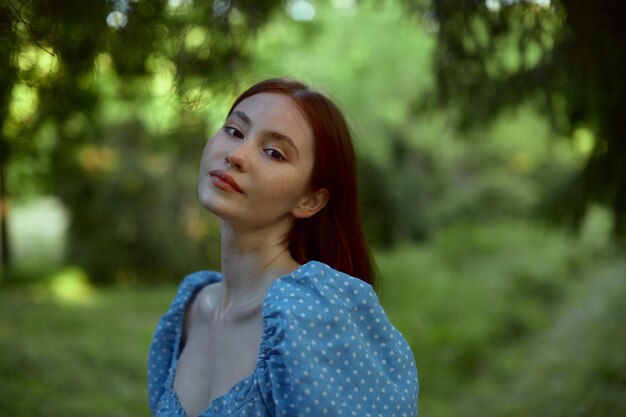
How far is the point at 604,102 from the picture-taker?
383 centimetres

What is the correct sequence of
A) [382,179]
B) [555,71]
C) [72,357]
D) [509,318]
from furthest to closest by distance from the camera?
[382,179], [509,318], [72,357], [555,71]

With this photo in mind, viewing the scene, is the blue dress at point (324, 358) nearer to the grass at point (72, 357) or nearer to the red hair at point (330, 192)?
the red hair at point (330, 192)

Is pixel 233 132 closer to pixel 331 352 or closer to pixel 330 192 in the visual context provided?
pixel 330 192

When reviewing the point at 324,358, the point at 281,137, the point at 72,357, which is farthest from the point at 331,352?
the point at 72,357

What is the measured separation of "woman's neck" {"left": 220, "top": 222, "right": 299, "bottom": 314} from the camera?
170cm

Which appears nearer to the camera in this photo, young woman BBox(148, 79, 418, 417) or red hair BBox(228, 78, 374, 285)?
young woman BBox(148, 79, 418, 417)

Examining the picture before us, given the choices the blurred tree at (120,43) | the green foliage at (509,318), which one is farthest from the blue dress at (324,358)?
the green foliage at (509,318)

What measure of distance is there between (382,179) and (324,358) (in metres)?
13.2

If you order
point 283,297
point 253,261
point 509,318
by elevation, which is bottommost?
point 283,297

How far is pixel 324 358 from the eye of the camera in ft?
4.51

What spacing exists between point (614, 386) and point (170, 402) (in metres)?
4.60

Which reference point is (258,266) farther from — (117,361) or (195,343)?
(117,361)

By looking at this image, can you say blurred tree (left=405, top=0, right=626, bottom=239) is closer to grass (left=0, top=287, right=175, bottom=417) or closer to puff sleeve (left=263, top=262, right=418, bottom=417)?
puff sleeve (left=263, top=262, right=418, bottom=417)

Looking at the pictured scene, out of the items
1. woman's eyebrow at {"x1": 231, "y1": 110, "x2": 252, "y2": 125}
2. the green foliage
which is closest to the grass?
the green foliage
